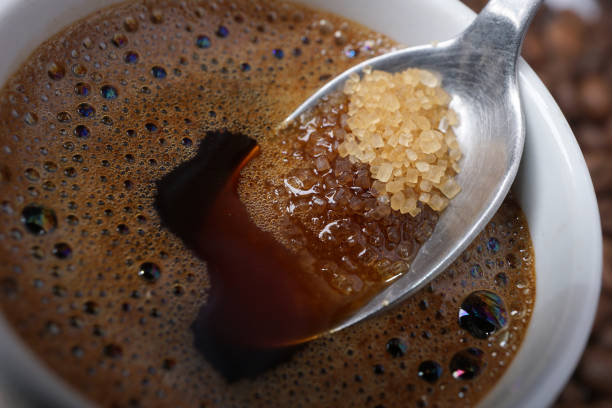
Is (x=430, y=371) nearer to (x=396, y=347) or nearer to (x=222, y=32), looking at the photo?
(x=396, y=347)

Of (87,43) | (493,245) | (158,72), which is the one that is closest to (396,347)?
(493,245)

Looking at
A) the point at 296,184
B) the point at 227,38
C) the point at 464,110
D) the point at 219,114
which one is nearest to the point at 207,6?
the point at 227,38

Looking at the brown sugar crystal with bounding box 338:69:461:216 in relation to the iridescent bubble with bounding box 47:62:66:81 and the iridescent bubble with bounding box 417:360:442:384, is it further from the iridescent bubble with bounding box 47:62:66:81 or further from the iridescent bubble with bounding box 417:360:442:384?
the iridescent bubble with bounding box 47:62:66:81

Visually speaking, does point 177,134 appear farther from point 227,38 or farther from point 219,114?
point 227,38

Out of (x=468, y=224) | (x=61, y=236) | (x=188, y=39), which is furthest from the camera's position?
(x=188, y=39)

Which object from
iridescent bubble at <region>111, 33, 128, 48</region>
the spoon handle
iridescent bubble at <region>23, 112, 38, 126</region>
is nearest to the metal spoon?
the spoon handle

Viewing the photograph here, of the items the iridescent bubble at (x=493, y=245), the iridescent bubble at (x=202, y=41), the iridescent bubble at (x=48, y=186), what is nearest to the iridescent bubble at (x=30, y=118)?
the iridescent bubble at (x=48, y=186)

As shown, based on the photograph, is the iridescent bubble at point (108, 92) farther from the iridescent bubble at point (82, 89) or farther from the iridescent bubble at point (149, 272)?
the iridescent bubble at point (149, 272)
